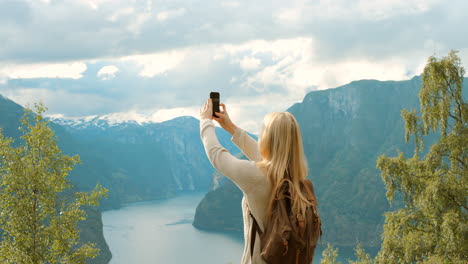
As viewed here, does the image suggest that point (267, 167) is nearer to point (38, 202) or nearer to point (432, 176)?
point (38, 202)

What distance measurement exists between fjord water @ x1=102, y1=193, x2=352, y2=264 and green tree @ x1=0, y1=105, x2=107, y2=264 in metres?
73.5

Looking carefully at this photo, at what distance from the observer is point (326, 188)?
560 feet

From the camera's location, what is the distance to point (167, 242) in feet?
343

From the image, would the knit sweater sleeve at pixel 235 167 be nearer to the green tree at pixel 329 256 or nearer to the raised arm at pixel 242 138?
the raised arm at pixel 242 138

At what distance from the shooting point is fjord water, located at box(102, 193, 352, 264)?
3565 inches

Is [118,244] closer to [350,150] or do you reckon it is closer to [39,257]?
[39,257]

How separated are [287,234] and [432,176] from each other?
11058 mm

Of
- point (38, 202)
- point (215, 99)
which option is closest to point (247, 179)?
point (215, 99)

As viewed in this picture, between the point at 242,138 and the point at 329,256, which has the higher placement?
the point at 242,138

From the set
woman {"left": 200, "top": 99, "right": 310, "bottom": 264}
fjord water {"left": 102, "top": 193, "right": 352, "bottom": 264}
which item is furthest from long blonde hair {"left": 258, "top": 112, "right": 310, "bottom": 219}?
fjord water {"left": 102, "top": 193, "right": 352, "bottom": 264}

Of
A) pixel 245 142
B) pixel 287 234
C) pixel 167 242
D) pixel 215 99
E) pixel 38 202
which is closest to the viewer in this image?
pixel 287 234

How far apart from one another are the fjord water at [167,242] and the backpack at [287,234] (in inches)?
3221

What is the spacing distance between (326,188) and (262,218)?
564ft

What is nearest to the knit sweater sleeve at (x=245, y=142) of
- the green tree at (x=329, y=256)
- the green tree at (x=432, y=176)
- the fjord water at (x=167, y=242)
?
the green tree at (x=432, y=176)
